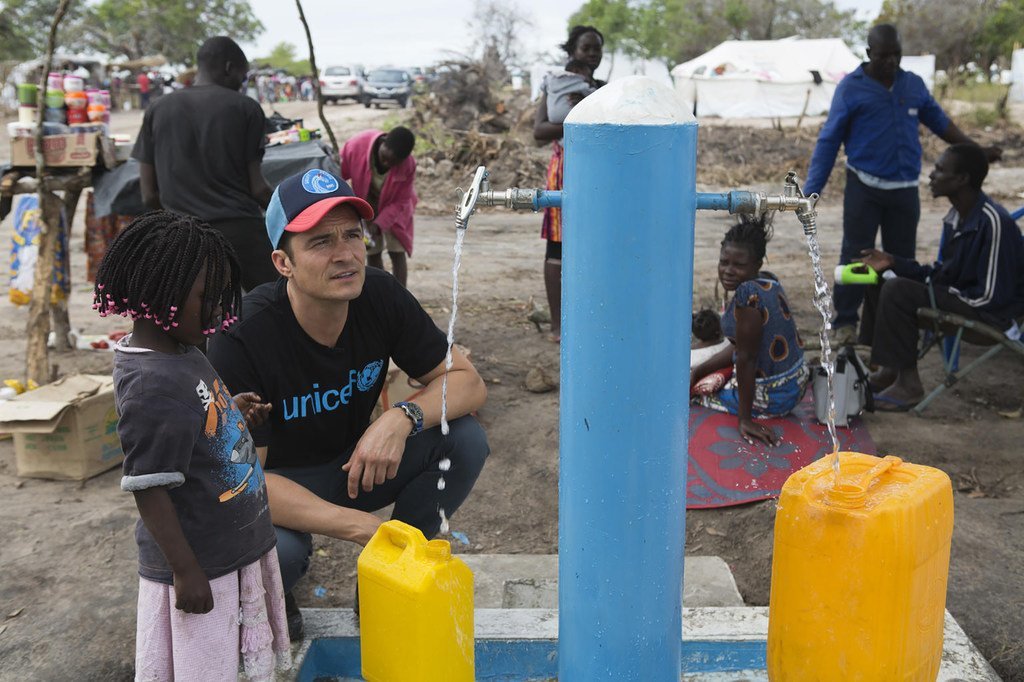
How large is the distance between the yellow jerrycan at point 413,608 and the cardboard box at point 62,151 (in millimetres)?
3651

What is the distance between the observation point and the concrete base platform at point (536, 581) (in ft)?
9.46

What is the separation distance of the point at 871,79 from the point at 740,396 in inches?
95.3

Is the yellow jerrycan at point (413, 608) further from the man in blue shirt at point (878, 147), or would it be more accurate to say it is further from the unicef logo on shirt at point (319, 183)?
the man in blue shirt at point (878, 147)

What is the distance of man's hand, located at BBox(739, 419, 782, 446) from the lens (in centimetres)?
405

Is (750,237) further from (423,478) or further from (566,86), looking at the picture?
(423,478)

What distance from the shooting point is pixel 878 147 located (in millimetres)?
5391

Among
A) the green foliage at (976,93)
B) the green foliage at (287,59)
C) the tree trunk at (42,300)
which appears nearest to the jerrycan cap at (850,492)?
the tree trunk at (42,300)

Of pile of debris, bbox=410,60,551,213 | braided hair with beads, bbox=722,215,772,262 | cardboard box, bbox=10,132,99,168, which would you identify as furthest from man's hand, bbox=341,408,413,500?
pile of debris, bbox=410,60,551,213

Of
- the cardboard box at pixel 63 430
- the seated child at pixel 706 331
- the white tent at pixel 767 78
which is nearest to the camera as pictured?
the cardboard box at pixel 63 430

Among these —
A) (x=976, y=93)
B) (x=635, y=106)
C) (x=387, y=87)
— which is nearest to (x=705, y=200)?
(x=635, y=106)

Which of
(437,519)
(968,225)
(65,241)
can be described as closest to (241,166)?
(65,241)

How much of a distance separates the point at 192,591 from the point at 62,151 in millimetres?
3806

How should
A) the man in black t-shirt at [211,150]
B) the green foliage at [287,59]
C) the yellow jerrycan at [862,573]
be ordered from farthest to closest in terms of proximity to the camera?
the green foliage at [287,59] → the man in black t-shirt at [211,150] → the yellow jerrycan at [862,573]

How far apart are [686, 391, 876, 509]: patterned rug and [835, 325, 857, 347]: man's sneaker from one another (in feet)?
3.92
